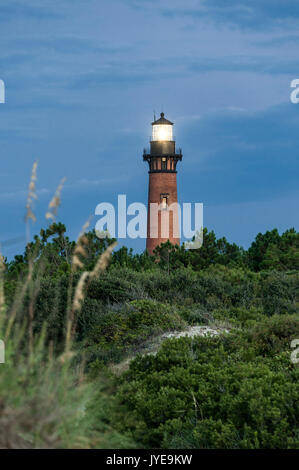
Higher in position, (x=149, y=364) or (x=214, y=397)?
(x=149, y=364)

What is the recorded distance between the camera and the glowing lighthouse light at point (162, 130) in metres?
46.6

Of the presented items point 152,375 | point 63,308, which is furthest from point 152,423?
point 63,308

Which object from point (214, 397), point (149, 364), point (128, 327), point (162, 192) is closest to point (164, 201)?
point (162, 192)

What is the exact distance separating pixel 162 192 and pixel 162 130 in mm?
4892

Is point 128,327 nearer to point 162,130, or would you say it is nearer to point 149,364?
point 149,364

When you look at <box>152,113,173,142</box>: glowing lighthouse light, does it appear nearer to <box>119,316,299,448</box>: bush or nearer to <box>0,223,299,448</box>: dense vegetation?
<box>0,223,299,448</box>: dense vegetation

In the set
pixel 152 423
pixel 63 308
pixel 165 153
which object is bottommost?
pixel 152 423

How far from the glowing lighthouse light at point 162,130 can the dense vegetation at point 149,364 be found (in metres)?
25.5

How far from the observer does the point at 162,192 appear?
45062mm

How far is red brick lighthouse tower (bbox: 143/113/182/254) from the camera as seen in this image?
44781mm

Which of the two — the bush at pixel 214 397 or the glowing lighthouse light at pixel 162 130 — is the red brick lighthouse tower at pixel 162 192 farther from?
the bush at pixel 214 397
